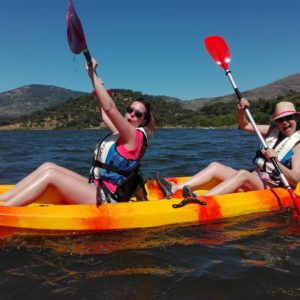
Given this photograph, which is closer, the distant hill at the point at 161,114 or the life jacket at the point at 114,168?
the life jacket at the point at 114,168

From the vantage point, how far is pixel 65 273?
2.40m

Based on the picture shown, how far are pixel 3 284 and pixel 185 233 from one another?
59.6 inches

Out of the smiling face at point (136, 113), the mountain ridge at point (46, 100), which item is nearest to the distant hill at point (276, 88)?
the mountain ridge at point (46, 100)

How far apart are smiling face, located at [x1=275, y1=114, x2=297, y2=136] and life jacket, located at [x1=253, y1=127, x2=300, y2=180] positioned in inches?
2.2

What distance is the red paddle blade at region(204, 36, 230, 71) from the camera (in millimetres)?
5191

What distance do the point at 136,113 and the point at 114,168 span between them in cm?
51

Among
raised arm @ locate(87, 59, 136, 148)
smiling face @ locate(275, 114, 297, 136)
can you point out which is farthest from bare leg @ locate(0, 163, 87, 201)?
smiling face @ locate(275, 114, 297, 136)

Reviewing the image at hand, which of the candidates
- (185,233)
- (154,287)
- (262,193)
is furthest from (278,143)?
(154,287)

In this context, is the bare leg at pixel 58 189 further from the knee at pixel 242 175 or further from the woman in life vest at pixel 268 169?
the knee at pixel 242 175

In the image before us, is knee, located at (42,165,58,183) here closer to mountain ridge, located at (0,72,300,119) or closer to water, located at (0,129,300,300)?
water, located at (0,129,300,300)

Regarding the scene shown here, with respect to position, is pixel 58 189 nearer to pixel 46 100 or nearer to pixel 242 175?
pixel 242 175

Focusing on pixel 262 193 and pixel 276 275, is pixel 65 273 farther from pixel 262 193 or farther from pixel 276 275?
pixel 262 193

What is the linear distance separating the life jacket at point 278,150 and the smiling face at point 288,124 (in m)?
0.06

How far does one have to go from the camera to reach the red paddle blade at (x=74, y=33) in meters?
3.00
